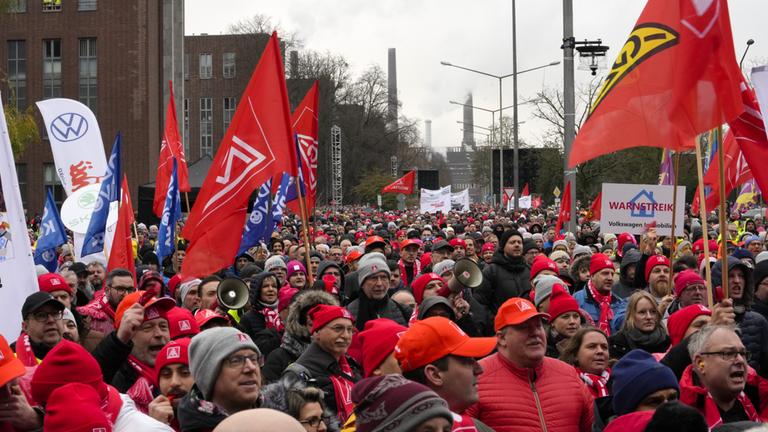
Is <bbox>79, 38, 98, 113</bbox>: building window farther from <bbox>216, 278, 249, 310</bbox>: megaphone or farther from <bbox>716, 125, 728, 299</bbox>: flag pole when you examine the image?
<bbox>716, 125, 728, 299</bbox>: flag pole

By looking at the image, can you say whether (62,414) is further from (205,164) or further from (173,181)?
(205,164)

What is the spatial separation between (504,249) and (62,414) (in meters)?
7.30

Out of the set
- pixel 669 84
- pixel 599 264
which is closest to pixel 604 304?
pixel 599 264

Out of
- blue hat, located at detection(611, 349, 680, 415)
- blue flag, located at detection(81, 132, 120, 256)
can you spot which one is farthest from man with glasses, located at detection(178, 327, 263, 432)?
blue flag, located at detection(81, 132, 120, 256)

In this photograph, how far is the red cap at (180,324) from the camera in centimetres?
638

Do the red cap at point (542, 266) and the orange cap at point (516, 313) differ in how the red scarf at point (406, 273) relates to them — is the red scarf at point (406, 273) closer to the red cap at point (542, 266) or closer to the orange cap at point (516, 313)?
the red cap at point (542, 266)

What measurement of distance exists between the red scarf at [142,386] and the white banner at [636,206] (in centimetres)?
780

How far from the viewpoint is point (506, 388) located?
17.5 feet

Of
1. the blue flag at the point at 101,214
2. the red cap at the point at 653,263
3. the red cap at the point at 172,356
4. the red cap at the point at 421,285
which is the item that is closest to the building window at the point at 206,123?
the blue flag at the point at 101,214

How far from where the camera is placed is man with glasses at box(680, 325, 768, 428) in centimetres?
541

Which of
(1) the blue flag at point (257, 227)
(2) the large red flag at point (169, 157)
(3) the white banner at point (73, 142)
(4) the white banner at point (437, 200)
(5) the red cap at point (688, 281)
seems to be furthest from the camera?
(4) the white banner at point (437, 200)

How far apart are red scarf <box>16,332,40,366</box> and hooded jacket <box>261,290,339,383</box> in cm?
130

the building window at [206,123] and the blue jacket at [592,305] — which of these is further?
the building window at [206,123]

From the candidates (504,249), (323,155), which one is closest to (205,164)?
(504,249)
